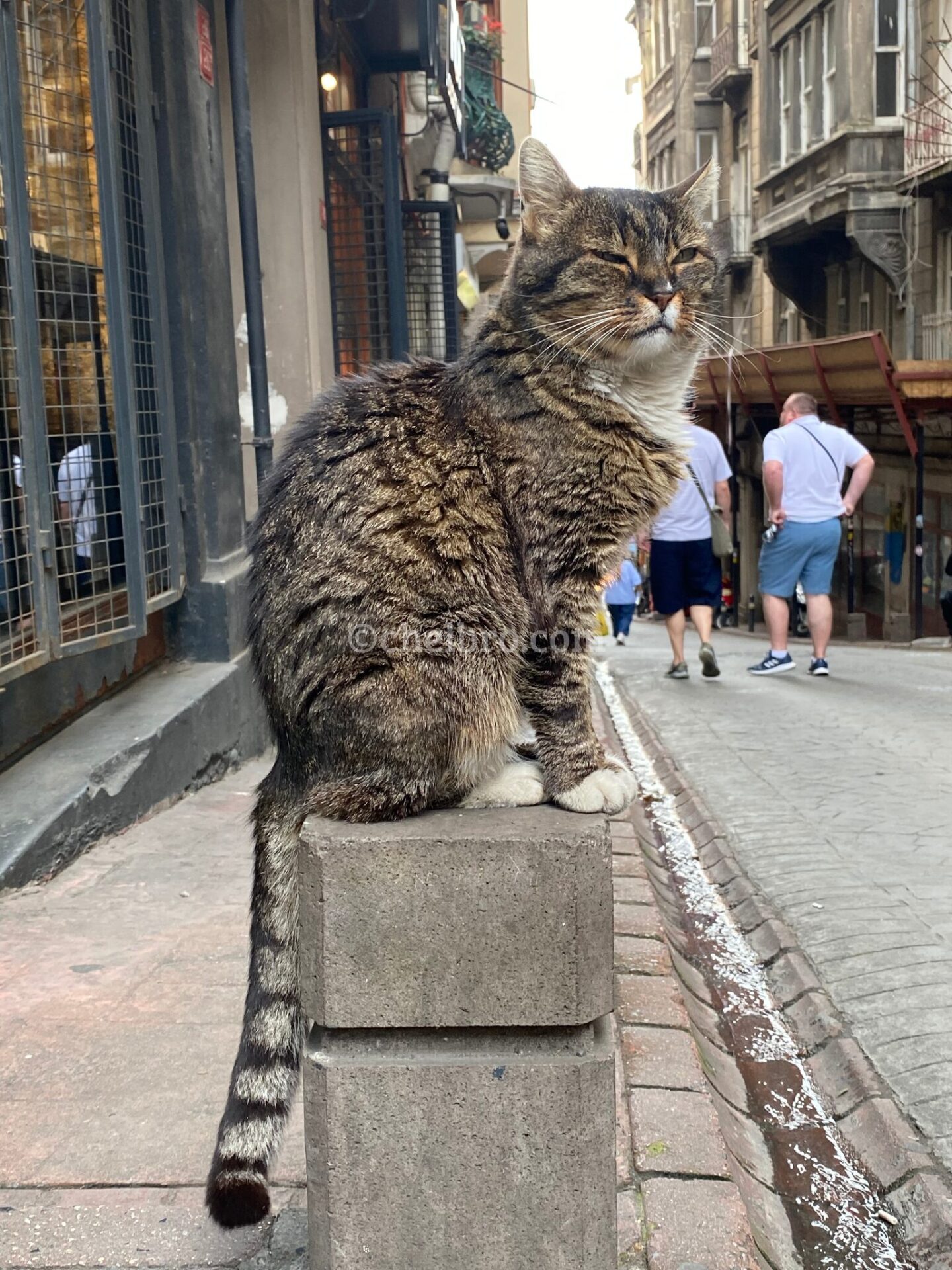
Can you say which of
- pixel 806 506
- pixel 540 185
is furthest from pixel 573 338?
pixel 806 506

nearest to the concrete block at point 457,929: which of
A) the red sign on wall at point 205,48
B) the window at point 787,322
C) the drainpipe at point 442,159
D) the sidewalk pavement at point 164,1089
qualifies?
the sidewalk pavement at point 164,1089

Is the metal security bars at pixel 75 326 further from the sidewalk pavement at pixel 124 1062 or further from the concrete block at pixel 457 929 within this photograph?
the concrete block at pixel 457 929

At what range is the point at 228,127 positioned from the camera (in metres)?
7.20

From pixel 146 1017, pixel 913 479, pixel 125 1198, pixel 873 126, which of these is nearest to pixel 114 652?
pixel 146 1017

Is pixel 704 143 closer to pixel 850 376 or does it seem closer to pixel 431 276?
pixel 850 376

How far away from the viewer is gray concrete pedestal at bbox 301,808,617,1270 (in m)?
1.96

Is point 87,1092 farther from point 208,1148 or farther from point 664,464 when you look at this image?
point 664,464

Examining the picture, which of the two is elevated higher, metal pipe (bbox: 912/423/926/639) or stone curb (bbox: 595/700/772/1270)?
metal pipe (bbox: 912/423/926/639)

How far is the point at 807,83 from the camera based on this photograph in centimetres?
2309

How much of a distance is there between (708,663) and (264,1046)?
25.3 feet

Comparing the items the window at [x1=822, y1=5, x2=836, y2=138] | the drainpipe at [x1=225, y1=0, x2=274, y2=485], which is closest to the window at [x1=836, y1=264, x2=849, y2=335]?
the window at [x1=822, y1=5, x2=836, y2=138]

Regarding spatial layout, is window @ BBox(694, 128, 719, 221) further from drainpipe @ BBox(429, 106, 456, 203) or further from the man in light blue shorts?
the man in light blue shorts

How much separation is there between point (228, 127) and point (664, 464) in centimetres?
552

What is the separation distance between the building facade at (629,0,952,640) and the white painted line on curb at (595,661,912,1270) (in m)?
10.8
